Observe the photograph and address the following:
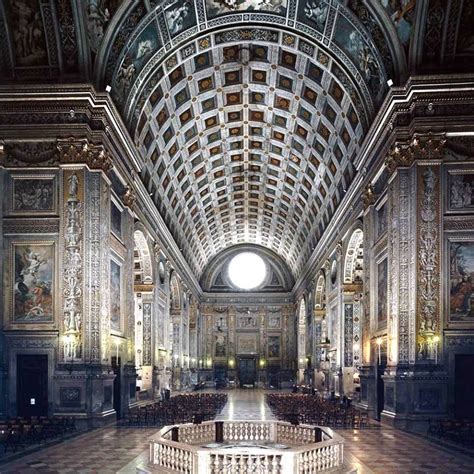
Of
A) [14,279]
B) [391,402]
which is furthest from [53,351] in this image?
[391,402]

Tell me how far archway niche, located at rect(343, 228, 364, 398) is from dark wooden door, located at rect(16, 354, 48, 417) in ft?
62.0

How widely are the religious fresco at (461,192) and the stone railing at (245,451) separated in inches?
409

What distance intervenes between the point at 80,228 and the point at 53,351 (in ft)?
14.0

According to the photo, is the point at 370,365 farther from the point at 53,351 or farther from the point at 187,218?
the point at 187,218

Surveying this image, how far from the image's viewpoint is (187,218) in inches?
1929

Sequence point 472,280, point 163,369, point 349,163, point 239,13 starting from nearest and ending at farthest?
point 472,280, point 239,13, point 349,163, point 163,369

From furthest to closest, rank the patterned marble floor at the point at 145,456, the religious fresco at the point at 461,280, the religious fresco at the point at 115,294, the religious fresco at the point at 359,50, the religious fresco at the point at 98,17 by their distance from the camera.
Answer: the religious fresco at the point at 115,294
the religious fresco at the point at 359,50
the religious fresco at the point at 98,17
the religious fresco at the point at 461,280
the patterned marble floor at the point at 145,456

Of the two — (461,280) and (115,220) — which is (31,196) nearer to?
(115,220)

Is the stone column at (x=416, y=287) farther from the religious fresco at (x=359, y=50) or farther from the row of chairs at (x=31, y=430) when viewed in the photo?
the row of chairs at (x=31, y=430)

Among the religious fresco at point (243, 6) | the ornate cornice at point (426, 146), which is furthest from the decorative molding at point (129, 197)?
the ornate cornice at point (426, 146)

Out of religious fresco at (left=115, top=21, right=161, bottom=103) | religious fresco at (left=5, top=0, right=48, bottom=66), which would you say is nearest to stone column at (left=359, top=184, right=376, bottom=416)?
religious fresco at (left=115, top=21, right=161, bottom=103)

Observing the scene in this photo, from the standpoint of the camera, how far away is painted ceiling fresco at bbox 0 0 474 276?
73.7 ft

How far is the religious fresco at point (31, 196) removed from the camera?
2292 centimetres

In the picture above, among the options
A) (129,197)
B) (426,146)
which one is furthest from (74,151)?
(426,146)
